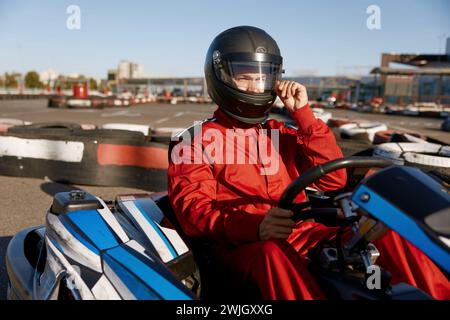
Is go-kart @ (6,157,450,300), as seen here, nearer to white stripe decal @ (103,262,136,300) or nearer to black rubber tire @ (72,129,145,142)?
white stripe decal @ (103,262,136,300)

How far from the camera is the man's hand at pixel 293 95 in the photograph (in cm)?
177

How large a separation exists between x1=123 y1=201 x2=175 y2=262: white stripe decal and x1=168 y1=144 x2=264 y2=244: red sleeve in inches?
4.4

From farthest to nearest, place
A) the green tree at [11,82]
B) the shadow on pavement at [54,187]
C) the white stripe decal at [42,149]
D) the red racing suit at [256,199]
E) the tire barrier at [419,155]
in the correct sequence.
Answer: the green tree at [11,82]
the white stripe decal at [42,149]
the shadow on pavement at [54,187]
the tire barrier at [419,155]
the red racing suit at [256,199]

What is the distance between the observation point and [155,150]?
4164 millimetres

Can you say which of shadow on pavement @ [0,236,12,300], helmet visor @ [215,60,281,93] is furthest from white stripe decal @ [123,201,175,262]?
shadow on pavement @ [0,236,12,300]

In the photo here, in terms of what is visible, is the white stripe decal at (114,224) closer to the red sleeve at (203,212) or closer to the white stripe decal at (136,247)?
the white stripe decal at (136,247)

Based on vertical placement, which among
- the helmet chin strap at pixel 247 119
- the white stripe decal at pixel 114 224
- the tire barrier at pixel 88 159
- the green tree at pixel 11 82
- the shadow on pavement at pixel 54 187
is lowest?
the shadow on pavement at pixel 54 187

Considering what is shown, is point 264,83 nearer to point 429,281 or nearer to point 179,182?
point 179,182

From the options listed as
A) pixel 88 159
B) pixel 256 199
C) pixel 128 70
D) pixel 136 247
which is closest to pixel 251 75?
pixel 256 199

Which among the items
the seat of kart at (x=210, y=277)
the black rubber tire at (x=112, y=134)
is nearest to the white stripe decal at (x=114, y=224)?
the seat of kart at (x=210, y=277)

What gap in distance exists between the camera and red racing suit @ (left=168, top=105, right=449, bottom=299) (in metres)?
1.33

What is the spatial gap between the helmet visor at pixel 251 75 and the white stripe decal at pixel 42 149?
9.18 ft

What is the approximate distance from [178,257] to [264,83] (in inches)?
34.1
